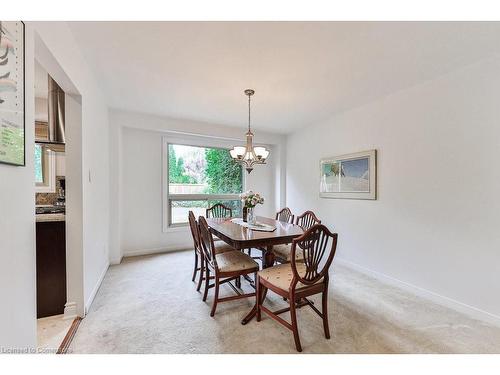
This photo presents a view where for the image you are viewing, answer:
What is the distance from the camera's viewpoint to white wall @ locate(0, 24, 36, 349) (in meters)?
0.95

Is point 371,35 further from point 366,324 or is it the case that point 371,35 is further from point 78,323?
point 78,323

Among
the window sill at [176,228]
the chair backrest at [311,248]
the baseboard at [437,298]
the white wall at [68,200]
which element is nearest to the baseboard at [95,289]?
the white wall at [68,200]

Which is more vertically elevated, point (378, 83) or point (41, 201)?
point (378, 83)

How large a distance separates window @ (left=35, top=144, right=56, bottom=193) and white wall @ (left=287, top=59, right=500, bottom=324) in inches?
156

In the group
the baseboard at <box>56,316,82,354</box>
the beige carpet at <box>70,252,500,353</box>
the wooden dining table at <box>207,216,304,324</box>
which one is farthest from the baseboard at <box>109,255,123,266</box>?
the wooden dining table at <box>207,216,304,324</box>

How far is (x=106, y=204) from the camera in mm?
3145

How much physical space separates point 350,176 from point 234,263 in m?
A: 2.20

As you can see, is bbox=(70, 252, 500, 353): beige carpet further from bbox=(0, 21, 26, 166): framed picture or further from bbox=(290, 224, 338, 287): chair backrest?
bbox=(0, 21, 26, 166): framed picture

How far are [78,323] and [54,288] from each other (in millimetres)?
391

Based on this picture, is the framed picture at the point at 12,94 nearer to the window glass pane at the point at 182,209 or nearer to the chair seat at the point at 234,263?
the chair seat at the point at 234,263

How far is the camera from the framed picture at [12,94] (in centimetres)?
90

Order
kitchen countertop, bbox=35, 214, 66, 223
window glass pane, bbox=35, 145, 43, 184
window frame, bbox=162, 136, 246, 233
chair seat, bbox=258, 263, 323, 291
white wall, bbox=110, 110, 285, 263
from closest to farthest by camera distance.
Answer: chair seat, bbox=258, 263, 323, 291, kitchen countertop, bbox=35, 214, 66, 223, window glass pane, bbox=35, 145, 43, 184, white wall, bbox=110, 110, 285, 263, window frame, bbox=162, 136, 246, 233
